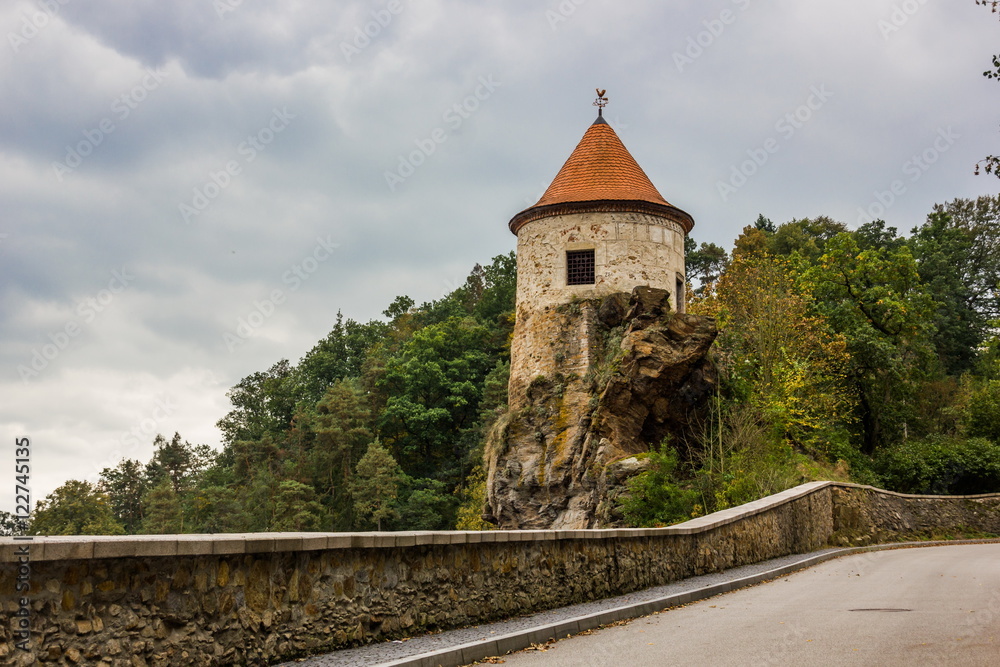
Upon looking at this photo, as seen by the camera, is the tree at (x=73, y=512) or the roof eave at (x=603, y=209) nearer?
the roof eave at (x=603, y=209)

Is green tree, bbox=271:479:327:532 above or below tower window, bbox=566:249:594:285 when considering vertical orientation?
below

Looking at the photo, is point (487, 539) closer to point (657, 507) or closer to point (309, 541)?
point (309, 541)

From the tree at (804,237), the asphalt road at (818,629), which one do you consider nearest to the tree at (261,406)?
the tree at (804,237)

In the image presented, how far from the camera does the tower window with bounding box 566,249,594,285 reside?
102 ft

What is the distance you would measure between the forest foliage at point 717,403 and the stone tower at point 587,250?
3.46 metres

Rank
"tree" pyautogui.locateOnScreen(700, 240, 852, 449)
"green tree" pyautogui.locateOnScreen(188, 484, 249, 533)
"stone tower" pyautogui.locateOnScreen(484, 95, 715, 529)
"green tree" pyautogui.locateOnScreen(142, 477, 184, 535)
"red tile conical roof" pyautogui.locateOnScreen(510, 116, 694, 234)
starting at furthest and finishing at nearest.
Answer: "green tree" pyautogui.locateOnScreen(142, 477, 184, 535) → "green tree" pyautogui.locateOnScreen(188, 484, 249, 533) → "red tile conical roof" pyautogui.locateOnScreen(510, 116, 694, 234) → "tree" pyautogui.locateOnScreen(700, 240, 852, 449) → "stone tower" pyautogui.locateOnScreen(484, 95, 715, 529)

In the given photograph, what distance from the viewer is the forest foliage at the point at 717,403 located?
2797 cm

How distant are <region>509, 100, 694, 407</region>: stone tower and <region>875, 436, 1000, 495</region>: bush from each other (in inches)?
386

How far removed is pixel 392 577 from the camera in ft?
26.7

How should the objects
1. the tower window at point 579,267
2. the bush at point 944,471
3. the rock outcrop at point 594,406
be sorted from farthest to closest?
the bush at point 944,471
the tower window at point 579,267
the rock outcrop at point 594,406

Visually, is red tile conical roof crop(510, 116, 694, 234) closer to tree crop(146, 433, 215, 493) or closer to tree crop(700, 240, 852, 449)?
tree crop(700, 240, 852, 449)

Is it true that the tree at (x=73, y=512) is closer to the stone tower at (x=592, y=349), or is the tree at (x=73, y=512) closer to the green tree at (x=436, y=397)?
the green tree at (x=436, y=397)

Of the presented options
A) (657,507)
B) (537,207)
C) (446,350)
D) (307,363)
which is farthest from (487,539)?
(307,363)

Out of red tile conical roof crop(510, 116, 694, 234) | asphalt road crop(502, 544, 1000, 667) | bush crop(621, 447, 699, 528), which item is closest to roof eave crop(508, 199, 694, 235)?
red tile conical roof crop(510, 116, 694, 234)
